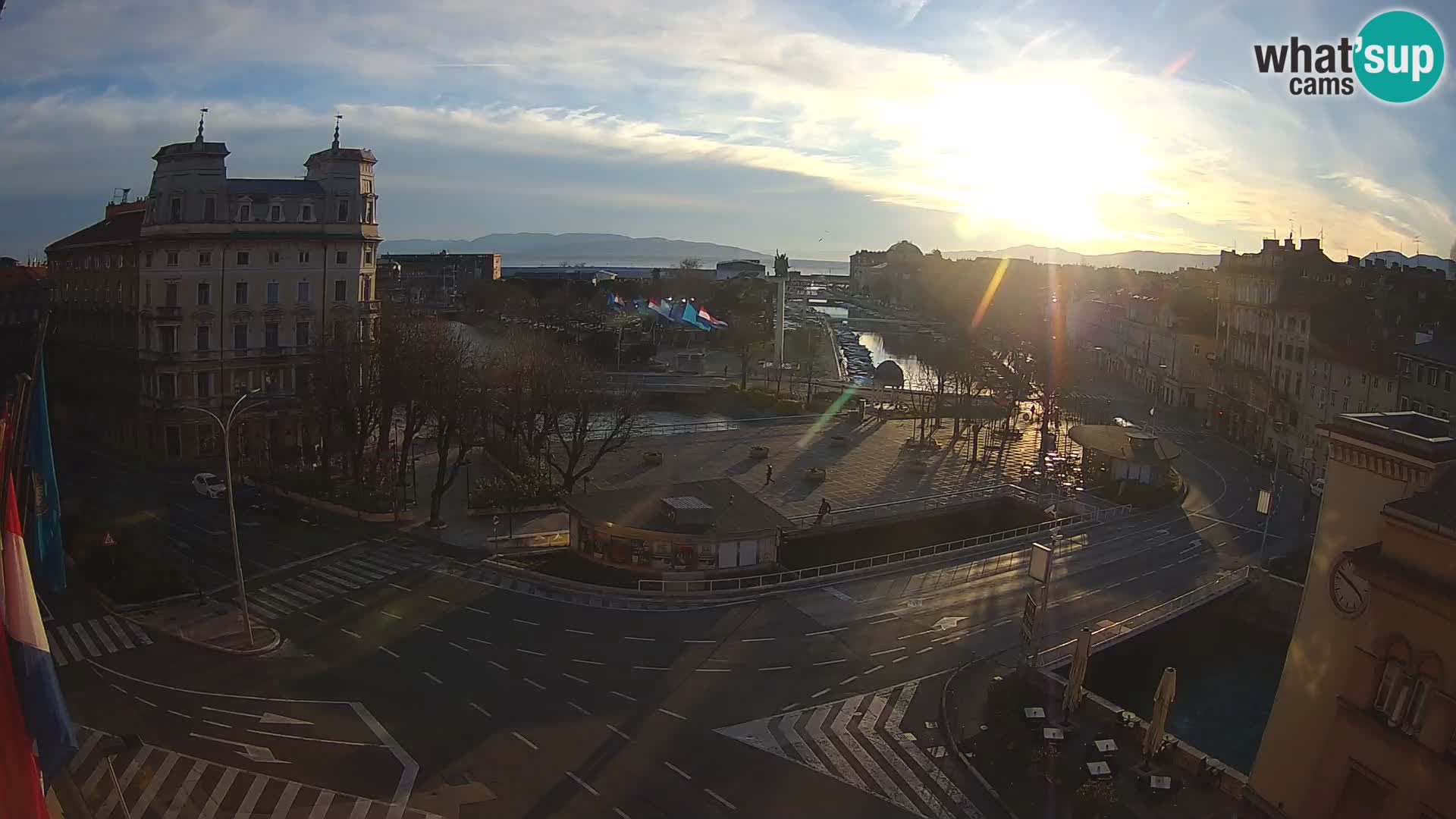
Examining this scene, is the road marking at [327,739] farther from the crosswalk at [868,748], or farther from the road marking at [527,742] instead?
the crosswalk at [868,748]

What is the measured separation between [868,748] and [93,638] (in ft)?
69.7

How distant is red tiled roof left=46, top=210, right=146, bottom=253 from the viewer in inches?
2128

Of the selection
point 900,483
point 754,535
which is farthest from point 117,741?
point 900,483

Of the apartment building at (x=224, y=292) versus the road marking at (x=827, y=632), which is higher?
the apartment building at (x=224, y=292)

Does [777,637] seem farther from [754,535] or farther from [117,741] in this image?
[117,741]

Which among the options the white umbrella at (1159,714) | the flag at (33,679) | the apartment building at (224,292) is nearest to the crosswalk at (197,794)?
the flag at (33,679)

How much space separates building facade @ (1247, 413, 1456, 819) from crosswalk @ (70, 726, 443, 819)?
15590mm

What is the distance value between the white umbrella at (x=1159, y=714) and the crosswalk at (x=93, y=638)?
84.5 ft

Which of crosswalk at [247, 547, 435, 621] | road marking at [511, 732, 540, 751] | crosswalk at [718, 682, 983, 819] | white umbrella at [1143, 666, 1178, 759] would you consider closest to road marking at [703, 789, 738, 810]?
crosswalk at [718, 682, 983, 819]

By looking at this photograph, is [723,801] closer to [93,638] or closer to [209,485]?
[93,638]

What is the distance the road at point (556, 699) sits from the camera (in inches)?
786

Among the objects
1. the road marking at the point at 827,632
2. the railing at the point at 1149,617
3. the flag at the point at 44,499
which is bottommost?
the road marking at the point at 827,632

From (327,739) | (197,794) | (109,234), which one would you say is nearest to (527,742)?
(327,739)

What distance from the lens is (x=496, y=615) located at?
29.8 meters
